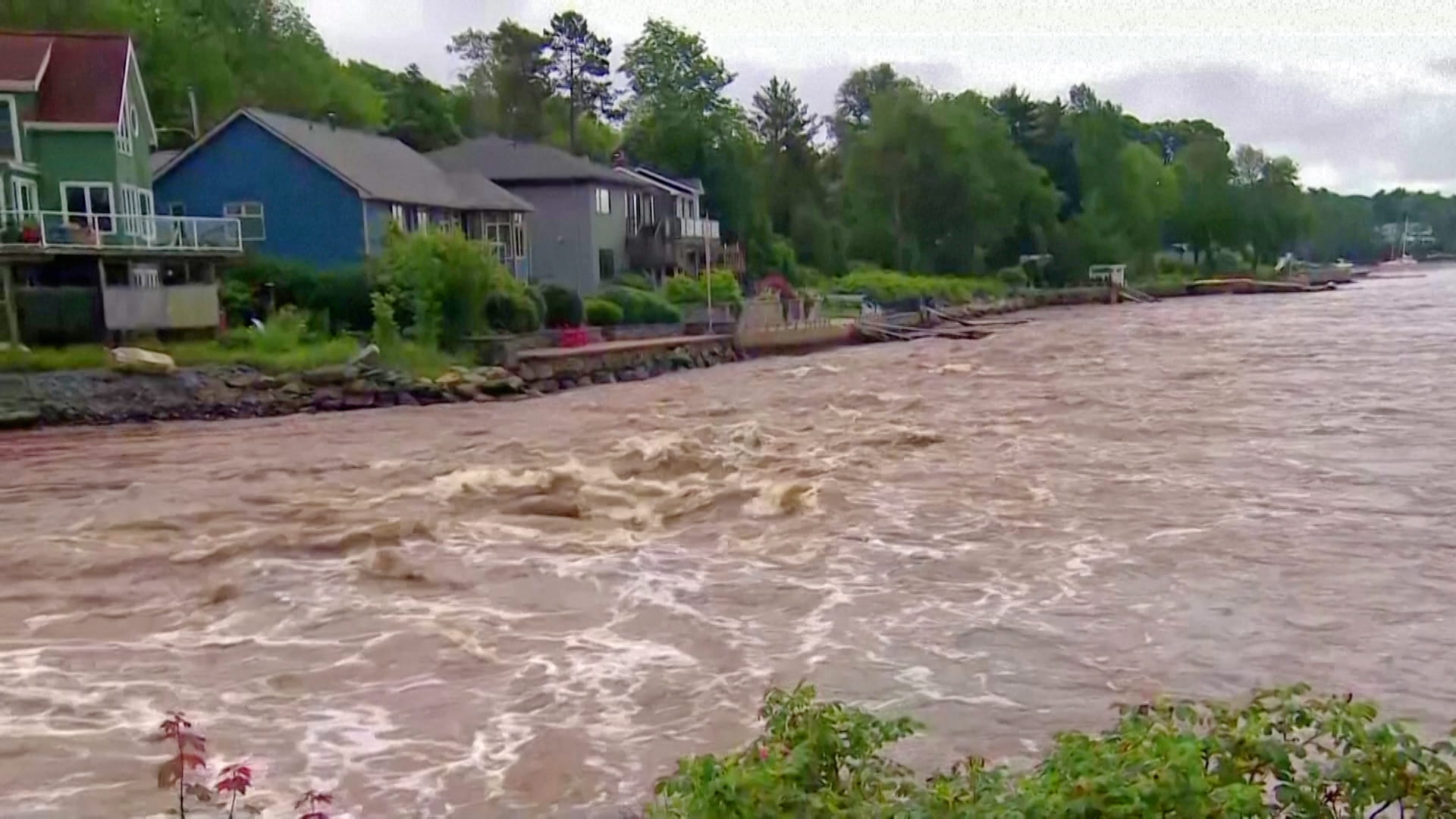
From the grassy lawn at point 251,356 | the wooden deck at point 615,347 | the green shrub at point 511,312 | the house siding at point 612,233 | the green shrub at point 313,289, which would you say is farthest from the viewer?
the house siding at point 612,233

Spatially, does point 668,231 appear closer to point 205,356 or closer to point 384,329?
point 384,329

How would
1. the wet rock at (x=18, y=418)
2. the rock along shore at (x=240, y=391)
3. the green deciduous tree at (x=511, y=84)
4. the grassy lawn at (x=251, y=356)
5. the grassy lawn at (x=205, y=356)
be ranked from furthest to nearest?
the green deciduous tree at (x=511, y=84)
the grassy lawn at (x=251, y=356)
the grassy lawn at (x=205, y=356)
the rock along shore at (x=240, y=391)
the wet rock at (x=18, y=418)

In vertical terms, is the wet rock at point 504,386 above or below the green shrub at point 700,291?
below

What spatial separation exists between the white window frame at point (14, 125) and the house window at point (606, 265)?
2319 centimetres

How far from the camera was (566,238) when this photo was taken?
52312 millimetres

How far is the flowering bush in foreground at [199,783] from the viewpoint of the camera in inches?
208

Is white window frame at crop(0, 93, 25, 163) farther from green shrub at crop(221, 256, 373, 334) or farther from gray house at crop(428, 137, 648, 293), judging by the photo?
gray house at crop(428, 137, 648, 293)

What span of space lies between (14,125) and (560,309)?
1628 cm

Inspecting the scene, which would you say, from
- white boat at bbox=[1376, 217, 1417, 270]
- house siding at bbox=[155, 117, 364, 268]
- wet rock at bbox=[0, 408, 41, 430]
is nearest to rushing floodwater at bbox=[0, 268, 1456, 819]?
wet rock at bbox=[0, 408, 41, 430]

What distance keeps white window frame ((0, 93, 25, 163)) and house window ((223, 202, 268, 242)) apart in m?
7.73

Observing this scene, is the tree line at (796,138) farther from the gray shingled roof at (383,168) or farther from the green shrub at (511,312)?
the green shrub at (511,312)


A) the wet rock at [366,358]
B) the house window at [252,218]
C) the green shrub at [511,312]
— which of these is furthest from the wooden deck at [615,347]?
the house window at [252,218]

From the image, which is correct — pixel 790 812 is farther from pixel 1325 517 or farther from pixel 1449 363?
pixel 1449 363

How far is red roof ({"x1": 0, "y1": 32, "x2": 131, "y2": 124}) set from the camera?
117ft
